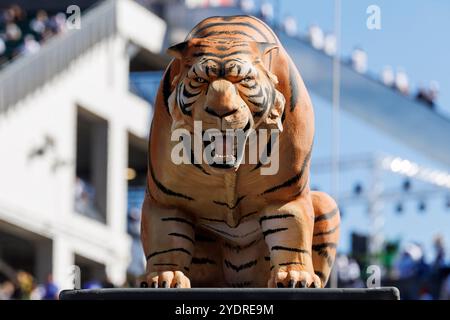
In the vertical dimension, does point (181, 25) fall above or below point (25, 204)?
above

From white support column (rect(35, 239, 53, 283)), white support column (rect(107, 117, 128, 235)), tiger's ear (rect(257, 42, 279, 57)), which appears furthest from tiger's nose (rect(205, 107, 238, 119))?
white support column (rect(107, 117, 128, 235))

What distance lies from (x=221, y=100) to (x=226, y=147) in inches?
8.2

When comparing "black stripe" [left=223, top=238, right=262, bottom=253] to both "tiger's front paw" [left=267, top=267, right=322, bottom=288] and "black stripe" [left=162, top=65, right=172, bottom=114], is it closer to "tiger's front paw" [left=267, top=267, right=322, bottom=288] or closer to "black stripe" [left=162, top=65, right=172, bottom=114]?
"tiger's front paw" [left=267, top=267, right=322, bottom=288]

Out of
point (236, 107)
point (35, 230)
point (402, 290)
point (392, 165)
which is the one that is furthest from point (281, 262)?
point (35, 230)

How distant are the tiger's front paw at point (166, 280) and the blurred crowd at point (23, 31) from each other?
20187mm

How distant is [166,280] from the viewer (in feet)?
24.8

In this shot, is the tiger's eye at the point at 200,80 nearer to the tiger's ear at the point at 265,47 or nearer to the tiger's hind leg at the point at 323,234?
the tiger's ear at the point at 265,47

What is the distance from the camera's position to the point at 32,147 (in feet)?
91.9

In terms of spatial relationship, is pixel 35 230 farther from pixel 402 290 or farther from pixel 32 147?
pixel 402 290

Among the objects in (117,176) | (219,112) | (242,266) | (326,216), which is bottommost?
(242,266)

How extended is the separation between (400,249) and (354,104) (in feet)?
13.2

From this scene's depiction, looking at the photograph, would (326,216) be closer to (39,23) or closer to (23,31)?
(39,23)

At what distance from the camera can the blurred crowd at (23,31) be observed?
91.9 feet

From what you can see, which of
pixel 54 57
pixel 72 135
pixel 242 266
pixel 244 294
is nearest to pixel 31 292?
pixel 54 57
